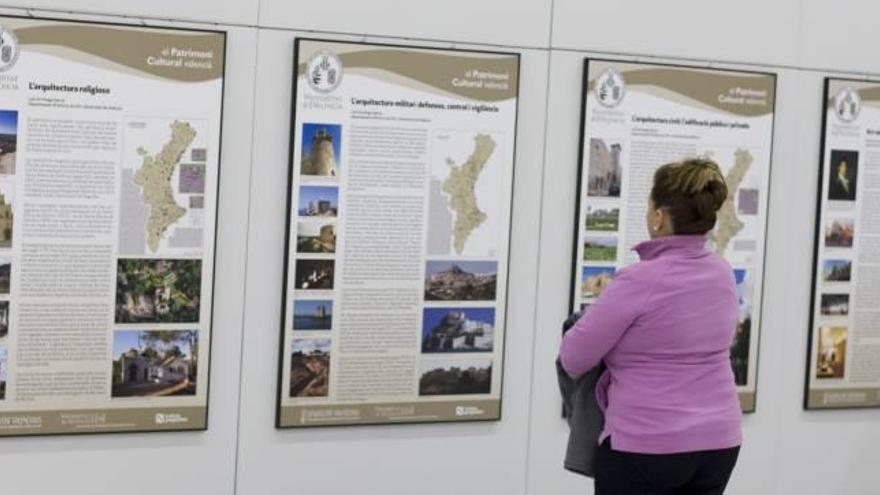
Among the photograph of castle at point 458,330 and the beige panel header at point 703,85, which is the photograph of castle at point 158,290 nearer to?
the photograph of castle at point 458,330

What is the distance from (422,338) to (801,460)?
202cm

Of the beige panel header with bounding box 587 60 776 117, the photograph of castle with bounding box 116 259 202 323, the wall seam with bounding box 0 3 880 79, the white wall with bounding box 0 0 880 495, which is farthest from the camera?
the beige panel header with bounding box 587 60 776 117

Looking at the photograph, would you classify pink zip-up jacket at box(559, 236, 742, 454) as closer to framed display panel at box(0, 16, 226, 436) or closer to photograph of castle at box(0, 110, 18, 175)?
Answer: framed display panel at box(0, 16, 226, 436)

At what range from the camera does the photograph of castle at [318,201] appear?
15.8 feet

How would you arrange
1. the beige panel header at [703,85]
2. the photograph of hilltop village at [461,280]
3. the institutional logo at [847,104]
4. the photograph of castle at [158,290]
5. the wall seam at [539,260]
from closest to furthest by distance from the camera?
the photograph of castle at [158,290]
the photograph of hilltop village at [461,280]
the wall seam at [539,260]
the beige panel header at [703,85]
the institutional logo at [847,104]

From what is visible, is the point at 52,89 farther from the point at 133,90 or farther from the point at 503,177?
the point at 503,177

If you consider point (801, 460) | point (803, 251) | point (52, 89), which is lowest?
point (801, 460)

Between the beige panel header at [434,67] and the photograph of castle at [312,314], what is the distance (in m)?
0.89

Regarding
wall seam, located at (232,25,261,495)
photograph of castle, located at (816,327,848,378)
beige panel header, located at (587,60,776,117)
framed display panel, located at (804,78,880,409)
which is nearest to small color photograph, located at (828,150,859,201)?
framed display panel, located at (804,78,880,409)

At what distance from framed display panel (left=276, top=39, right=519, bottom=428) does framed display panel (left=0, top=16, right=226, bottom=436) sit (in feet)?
1.18

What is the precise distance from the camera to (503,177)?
5129mm

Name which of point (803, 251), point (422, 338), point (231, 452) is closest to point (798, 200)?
point (803, 251)

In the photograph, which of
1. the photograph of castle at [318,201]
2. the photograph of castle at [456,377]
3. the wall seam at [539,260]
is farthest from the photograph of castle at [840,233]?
the photograph of castle at [318,201]

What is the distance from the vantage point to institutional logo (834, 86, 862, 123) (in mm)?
5699
